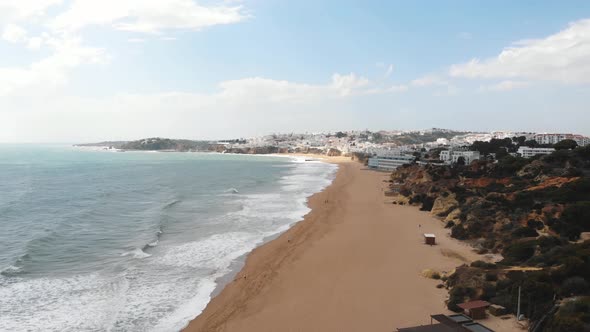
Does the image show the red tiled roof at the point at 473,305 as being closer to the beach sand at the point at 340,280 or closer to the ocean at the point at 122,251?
the beach sand at the point at 340,280

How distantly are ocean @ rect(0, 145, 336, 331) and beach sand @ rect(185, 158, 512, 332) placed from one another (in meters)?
1.48

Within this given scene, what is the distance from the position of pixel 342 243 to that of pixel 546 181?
19968mm

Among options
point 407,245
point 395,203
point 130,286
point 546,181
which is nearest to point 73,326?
point 130,286

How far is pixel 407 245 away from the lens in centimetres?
2278

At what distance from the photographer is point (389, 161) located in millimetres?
83375

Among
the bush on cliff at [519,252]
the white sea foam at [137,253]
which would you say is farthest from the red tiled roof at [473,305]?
the white sea foam at [137,253]

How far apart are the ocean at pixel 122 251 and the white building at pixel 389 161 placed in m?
40.3

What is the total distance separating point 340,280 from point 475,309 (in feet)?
19.6

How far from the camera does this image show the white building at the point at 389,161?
267 ft

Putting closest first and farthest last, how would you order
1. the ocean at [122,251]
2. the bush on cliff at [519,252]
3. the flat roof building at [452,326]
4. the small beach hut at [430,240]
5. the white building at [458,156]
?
1. the flat roof building at [452,326]
2. the ocean at [122,251]
3. the bush on cliff at [519,252]
4. the small beach hut at [430,240]
5. the white building at [458,156]

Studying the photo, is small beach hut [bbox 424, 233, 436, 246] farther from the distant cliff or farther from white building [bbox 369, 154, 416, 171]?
white building [bbox 369, 154, 416, 171]

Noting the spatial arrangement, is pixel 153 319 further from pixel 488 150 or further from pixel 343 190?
pixel 488 150

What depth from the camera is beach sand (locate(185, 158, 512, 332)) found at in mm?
13609

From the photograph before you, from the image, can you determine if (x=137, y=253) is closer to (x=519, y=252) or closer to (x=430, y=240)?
(x=430, y=240)
